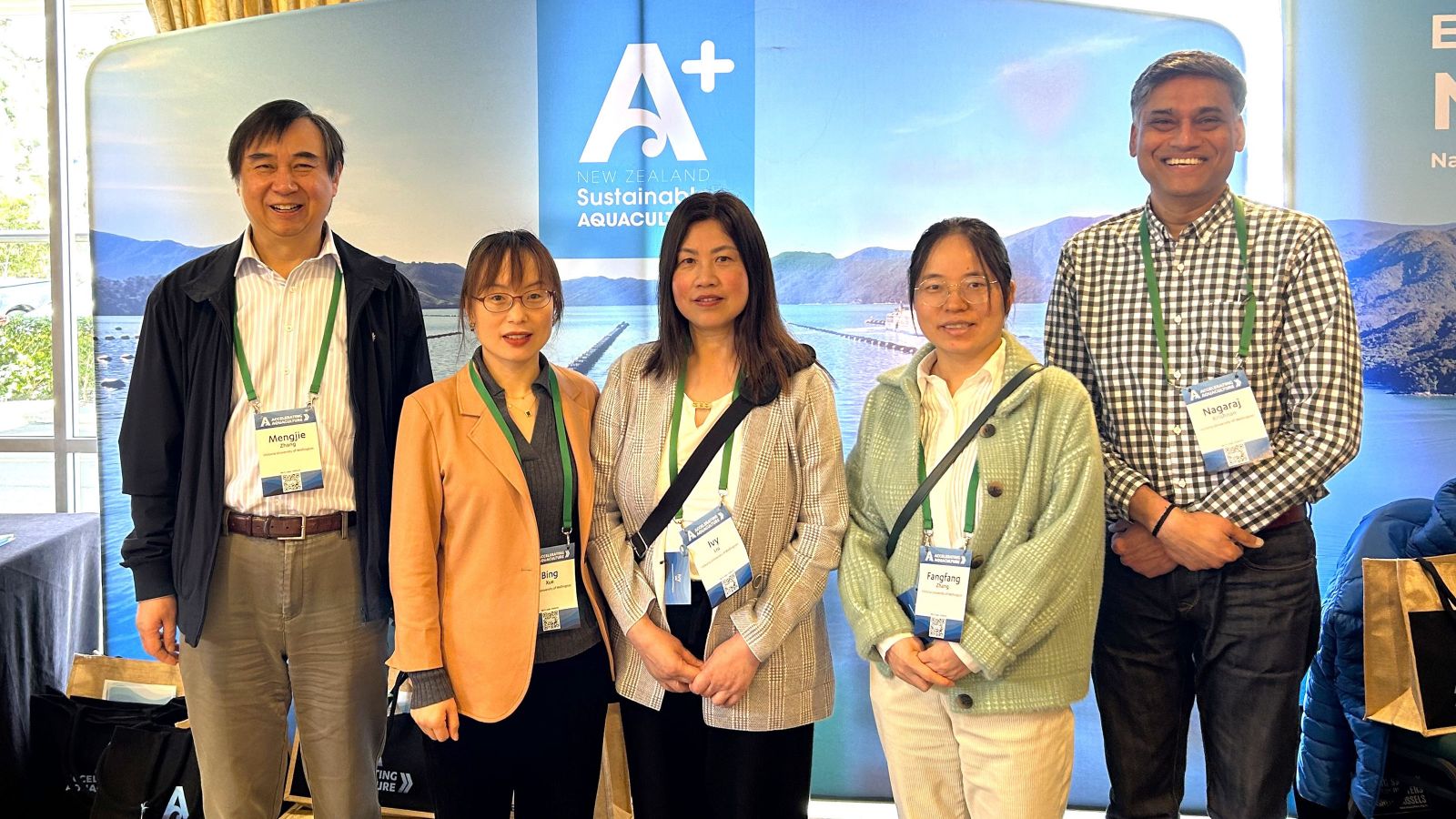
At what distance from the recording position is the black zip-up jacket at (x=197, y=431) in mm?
2092

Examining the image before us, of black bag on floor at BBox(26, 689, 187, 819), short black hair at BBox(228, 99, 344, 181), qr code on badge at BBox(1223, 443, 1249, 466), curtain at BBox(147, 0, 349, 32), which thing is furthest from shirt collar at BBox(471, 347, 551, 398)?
curtain at BBox(147, 0, 349, 32)

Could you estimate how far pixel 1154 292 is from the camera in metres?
2.14

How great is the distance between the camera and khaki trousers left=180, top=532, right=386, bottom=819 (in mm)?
2105

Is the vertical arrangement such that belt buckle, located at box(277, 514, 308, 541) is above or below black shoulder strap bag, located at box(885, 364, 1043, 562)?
below

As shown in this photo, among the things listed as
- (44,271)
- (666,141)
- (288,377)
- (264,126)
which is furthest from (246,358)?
(44,271)

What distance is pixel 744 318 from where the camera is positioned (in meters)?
2.05

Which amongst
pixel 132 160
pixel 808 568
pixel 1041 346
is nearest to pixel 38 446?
pixel 132 160

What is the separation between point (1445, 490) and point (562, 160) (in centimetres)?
260

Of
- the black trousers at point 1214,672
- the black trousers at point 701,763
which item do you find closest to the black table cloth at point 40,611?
the black trousers at point 701,763

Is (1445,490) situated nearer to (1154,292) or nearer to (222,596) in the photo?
(1154,292)

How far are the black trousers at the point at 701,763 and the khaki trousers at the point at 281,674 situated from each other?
0.64 m

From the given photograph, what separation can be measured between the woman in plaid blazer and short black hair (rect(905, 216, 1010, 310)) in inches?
12.2

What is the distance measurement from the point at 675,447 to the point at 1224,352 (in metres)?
1.13

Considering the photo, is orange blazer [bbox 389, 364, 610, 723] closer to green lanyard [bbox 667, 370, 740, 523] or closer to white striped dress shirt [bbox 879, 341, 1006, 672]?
green lanyard [bbox 667, 370, 740, 523]
